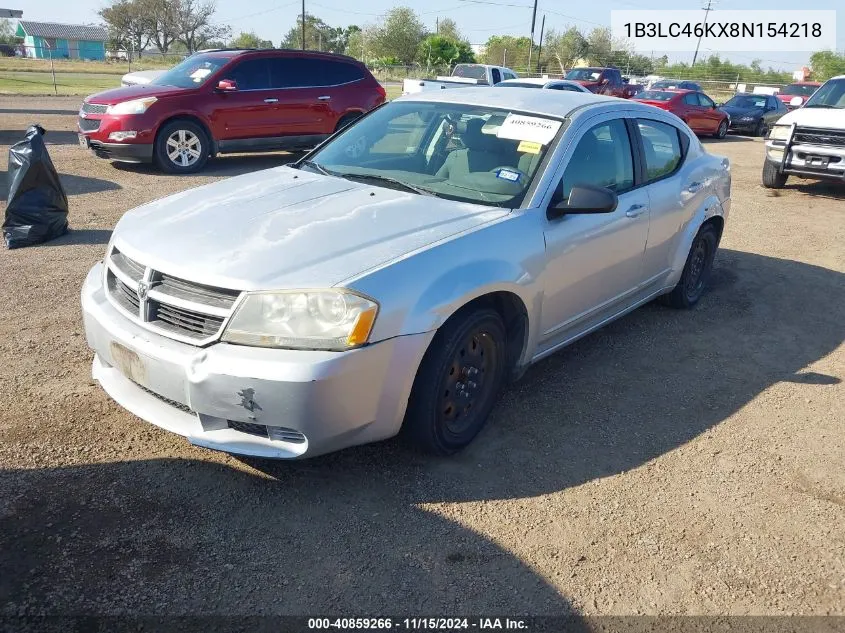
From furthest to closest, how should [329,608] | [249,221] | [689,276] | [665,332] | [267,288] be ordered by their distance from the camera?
[689,276], [665,332], [249,221], [267,288], [329,608]

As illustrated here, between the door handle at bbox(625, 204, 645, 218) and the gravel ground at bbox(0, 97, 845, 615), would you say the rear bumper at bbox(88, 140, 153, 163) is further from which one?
the door handle at bbox(625, 204, 645, 218)

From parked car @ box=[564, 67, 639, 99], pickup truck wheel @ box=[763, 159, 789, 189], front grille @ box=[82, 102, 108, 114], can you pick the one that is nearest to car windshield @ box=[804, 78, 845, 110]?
pickup truck wheel @ box=[763, 159, 789, 189]

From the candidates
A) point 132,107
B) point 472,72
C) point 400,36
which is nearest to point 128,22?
point 400,36

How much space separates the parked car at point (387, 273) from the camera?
9.30ft

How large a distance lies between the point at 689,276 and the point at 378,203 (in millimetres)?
3116

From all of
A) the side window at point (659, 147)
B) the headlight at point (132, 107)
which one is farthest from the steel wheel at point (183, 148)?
the side window at point (659, 147)

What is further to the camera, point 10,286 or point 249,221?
point 10,286

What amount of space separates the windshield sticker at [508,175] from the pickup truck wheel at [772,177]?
9664 millimetres

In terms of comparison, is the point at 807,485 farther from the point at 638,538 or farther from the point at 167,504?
the point at 167,504

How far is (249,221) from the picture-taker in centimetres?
342

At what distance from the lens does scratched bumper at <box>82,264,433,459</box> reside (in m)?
2.75

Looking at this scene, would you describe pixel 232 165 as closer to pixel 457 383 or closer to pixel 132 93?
pixel 132 93

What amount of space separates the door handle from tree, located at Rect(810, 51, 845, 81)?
5876cm

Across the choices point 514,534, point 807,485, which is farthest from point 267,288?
point 807,485
